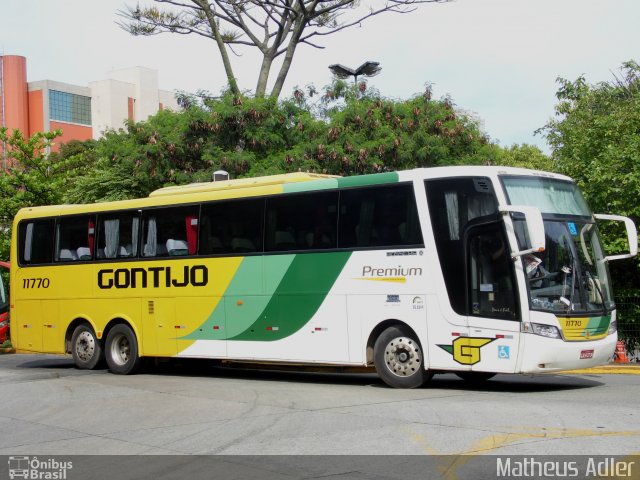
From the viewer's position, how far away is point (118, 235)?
17891mm

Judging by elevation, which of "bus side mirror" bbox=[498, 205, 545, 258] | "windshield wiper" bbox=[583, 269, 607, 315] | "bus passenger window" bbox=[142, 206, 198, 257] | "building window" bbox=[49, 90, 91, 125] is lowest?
"windshield wiper" bbox=[583, 269, 607, 315]

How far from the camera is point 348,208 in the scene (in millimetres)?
14461

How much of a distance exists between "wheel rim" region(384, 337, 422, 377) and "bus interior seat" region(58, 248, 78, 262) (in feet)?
25.8

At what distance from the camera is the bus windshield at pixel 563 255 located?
1262cm

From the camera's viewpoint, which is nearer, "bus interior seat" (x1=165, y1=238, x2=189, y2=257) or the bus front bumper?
the bus front bumper

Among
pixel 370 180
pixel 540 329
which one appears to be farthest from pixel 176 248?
pixel 540 329

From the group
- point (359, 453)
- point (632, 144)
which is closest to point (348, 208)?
point (359, 453)

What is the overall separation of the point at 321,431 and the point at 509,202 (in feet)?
16.2

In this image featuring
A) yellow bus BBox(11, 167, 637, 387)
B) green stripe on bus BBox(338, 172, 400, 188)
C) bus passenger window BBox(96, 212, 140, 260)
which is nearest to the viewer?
yellow bus BBox(11, 167, 637, 387)

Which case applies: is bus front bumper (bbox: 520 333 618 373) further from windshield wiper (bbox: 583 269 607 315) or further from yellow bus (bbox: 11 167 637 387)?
windshield wiper (bbox: 583 269 607 315)

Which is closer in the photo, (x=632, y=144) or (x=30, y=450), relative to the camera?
(x=30, y=450)

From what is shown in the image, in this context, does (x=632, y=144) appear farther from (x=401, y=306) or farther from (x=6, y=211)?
(x=6, y=211)

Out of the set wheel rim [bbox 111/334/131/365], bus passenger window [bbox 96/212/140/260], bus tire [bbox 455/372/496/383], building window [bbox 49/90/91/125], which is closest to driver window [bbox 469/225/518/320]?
bus tire [bbox 455/372/496/383]

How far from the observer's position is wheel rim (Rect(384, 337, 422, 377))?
13625 mm
